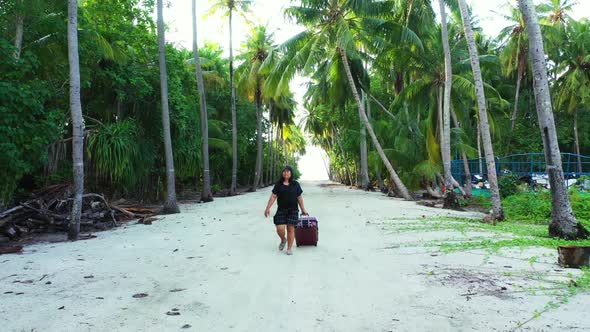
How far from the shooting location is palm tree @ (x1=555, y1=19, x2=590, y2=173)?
26078mm

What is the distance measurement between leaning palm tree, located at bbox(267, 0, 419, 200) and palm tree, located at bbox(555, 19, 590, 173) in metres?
15.8

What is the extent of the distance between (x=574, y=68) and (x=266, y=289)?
1238 inches

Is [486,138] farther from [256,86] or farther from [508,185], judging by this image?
[256,86]

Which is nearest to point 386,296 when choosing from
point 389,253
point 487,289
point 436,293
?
point 436,293

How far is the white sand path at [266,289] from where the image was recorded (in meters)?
3.48

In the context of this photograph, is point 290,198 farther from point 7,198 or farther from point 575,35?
point 575,35

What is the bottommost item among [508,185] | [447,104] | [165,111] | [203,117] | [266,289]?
[266,289]

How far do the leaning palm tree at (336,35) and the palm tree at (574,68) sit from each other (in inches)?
620

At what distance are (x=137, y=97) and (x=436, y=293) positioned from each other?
46.6 ft

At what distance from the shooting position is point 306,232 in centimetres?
695

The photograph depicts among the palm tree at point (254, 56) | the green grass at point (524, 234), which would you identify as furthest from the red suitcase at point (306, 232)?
the palm tree at point (254, 56)

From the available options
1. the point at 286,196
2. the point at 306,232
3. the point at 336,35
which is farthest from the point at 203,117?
the point at 286,196

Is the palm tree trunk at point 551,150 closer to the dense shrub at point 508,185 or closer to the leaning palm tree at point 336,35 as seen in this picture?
the dense shrub at point 508,185

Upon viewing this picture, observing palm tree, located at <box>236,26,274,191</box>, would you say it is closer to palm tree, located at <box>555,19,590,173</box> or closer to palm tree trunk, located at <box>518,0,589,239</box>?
palm tree, located at <box>555,19,590,173</box>
